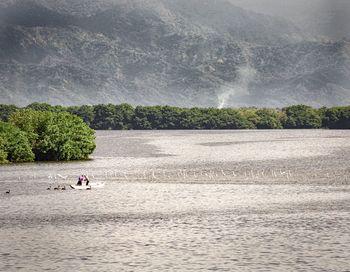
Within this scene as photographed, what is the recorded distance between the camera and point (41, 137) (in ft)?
489

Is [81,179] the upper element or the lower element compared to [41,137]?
lower

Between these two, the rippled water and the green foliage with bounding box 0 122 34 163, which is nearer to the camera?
the rippled water

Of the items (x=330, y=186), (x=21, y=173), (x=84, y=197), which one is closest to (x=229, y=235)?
(x=84, y=197)

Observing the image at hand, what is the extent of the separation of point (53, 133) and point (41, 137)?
3.32 meters

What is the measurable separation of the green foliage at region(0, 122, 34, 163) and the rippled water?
17243 millimetres

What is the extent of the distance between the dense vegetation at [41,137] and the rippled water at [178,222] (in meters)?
20.0

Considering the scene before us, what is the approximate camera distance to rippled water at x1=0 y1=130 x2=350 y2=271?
2141 inches

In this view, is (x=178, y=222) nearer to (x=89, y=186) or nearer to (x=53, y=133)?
(x=89, y=186)

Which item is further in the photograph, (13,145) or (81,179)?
(13,145)

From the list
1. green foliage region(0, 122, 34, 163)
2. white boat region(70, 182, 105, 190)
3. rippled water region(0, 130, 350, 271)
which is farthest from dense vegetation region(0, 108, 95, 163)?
white boat region(70, 182, 105, 190)

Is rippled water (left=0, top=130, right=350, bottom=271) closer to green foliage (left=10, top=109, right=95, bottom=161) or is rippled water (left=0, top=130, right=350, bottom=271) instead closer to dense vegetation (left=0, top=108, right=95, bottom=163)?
dense vegetation (left=0, top=108, right=95, bottom=163)

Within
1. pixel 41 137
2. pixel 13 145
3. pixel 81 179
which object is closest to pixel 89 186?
pixel 81 179

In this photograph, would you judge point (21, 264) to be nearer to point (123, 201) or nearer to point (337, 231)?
point (337, 231)

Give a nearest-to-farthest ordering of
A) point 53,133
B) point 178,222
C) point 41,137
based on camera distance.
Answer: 1. point 178,222
2. point 53,133
3. point 41,137
